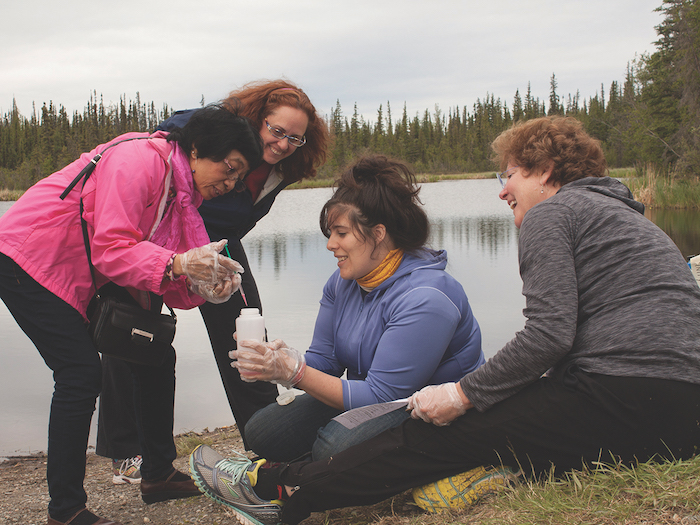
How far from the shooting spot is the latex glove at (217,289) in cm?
232

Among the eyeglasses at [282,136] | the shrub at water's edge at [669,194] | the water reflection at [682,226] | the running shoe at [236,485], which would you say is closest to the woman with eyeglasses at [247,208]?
the eyeglasses at [282,136]

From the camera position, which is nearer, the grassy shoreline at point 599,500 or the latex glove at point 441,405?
the grassy shoreline at point 599,500

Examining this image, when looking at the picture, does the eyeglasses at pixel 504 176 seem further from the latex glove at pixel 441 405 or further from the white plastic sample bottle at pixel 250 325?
the white plastic sample bottle at pixel 250 325

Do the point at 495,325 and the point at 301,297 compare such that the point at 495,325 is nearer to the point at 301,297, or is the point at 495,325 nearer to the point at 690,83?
the point at 301,297

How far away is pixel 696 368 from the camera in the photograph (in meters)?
1.75

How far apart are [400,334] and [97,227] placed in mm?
1177

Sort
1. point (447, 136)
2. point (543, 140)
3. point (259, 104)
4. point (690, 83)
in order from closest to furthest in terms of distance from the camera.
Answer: point (543, 140) → point (259, 104) → point (690, 83) → point (447, 136)

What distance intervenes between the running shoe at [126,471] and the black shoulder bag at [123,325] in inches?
35.4

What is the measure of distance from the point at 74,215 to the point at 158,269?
16.0 inches

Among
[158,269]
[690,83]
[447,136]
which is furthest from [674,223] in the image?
[447,136]

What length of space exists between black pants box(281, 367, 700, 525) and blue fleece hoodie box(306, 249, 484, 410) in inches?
8.1

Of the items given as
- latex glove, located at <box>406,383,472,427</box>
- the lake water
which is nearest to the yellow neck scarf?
the lake water

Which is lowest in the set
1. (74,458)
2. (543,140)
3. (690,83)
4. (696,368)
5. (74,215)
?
(74,458)

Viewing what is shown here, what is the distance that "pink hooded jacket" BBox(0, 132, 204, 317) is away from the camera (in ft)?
7.03
